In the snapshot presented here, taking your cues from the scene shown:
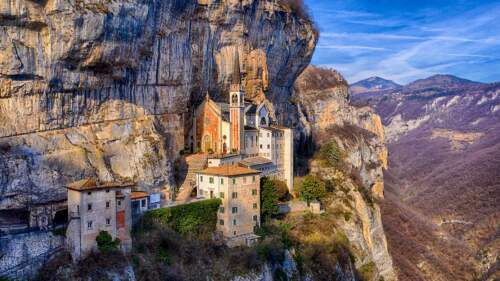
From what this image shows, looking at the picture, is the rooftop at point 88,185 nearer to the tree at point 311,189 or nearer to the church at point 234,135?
the church at point 234,135

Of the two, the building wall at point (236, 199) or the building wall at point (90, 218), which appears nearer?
the building wall at point (90, 218)

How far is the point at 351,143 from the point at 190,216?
197 ft

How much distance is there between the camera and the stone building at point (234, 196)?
51.4 metres

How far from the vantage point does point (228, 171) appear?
170ft

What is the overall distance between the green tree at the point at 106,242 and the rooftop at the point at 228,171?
12.6m

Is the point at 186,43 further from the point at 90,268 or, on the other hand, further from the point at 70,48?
the point at 90,268

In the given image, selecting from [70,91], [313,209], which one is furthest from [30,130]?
[313,209]

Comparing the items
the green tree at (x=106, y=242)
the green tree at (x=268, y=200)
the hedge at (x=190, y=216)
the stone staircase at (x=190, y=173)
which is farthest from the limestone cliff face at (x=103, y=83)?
the green tree at (x=268, y=200)

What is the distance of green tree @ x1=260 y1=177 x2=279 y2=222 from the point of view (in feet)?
187

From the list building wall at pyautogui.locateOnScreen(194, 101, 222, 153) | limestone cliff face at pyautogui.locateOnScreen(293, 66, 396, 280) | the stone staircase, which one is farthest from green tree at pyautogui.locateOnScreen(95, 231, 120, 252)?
limestone cliff face at pyautogui.locateOnScreen(293, 66, 396, 280)

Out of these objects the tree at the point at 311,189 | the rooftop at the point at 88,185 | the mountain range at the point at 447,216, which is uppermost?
the rooftop at the point at 88,185

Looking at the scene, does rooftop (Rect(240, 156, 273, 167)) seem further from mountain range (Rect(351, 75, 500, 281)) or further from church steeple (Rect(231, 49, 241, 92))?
mountain range (Rect(351, 75, 500, 281))

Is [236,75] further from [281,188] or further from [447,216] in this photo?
[447,216]

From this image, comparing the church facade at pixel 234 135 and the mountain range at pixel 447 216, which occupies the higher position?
the church facade at pixel 234 135
